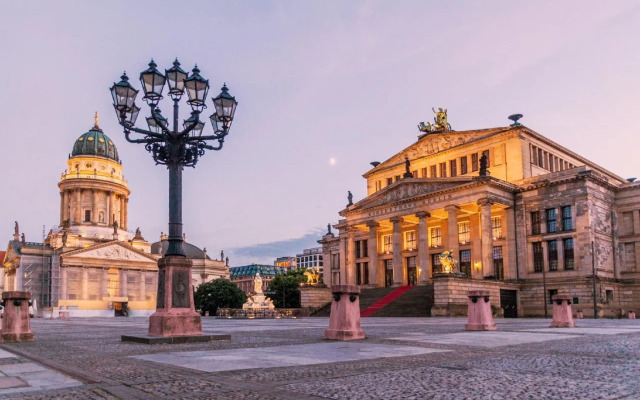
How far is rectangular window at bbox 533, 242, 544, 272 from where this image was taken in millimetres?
55525

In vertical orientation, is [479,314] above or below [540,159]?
below

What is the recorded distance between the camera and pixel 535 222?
56.4m

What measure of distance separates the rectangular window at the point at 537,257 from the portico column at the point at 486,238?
5135 mm

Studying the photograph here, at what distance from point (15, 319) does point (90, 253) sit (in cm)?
9184

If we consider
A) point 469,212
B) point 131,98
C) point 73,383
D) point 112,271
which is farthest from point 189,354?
point 112,271

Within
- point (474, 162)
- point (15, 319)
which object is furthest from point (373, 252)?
point (15, 319)

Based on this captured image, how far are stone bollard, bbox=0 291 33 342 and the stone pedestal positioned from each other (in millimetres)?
4777

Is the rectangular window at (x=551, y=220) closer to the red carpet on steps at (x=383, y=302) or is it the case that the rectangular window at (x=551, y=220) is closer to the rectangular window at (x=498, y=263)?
the rectangular window at (x=498, y=263)

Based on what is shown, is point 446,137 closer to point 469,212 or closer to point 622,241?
point 469,212

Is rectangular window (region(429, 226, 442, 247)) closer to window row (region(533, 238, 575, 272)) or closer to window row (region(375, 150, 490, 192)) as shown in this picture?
window row (region(375, 150, 490, 192))

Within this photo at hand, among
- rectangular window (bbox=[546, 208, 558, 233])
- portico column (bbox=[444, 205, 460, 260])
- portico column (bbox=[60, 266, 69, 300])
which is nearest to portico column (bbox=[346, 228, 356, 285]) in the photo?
portico column (bbox=[444, 205, 460, 260])

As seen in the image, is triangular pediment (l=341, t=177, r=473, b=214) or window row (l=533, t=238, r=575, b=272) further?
triangular pediment (l=341, t=177, r=473, b=214)

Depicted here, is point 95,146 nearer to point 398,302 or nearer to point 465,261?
point 465,261

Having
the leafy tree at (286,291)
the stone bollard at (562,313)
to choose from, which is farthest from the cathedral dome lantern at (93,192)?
the stone bollard at (562,313)
